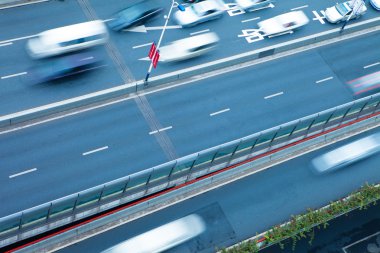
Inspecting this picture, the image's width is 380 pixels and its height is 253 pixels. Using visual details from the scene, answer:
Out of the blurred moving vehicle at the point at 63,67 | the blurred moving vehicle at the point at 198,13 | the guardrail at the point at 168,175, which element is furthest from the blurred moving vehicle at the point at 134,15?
the guardrail at the point at 168,175

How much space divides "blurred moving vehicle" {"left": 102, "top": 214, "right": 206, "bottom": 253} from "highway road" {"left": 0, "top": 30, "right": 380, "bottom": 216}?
4.93 m

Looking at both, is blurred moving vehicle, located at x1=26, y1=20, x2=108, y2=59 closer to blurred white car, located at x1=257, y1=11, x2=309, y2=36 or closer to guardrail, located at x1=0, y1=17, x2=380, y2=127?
guardrail, located at x1=0, y1=17, x2=380, y2=127

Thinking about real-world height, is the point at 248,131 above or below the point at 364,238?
above

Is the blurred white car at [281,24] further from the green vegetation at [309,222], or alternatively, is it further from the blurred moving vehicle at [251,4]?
the green vegetation at [309,222]

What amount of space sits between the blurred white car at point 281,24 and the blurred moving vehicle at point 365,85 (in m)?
7.61

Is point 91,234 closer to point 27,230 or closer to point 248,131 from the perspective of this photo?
point 27,230

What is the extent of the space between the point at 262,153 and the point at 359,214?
28.4ft

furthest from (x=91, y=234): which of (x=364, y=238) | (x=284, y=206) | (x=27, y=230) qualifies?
(x=364, y=238)

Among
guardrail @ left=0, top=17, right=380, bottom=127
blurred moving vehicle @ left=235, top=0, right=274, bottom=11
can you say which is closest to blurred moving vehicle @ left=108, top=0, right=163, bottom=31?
guardrail @ left=0, top=17, right=380, bottom=127

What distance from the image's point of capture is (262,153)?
4144cm

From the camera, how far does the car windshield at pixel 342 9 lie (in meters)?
52.8

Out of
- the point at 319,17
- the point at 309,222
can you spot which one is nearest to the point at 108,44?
the point at 319,17

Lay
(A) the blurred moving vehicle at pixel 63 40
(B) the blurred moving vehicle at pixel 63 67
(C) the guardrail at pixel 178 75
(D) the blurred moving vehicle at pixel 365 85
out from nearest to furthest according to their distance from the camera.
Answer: (C) the guardrail at pixel 178 75 < (B) the blurred moving vehicle at pixel 63 67 < (A) the blurred moving vehicle at pixel 63 40 < (D) the blurred moving vehicle at pixel 365 85

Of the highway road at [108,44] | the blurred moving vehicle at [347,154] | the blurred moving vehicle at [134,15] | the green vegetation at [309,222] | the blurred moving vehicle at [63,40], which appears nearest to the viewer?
the green vegetation at [309,222]
